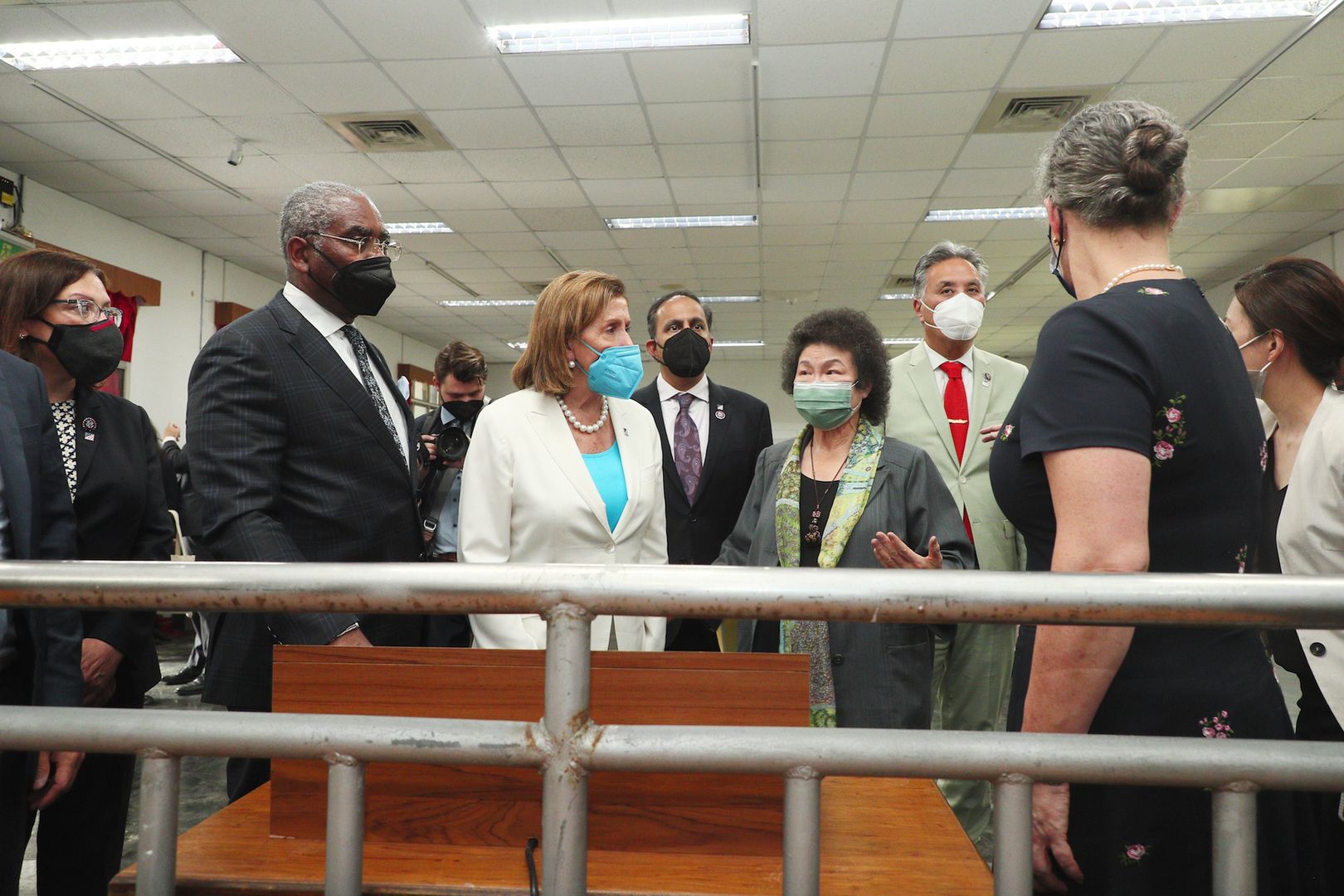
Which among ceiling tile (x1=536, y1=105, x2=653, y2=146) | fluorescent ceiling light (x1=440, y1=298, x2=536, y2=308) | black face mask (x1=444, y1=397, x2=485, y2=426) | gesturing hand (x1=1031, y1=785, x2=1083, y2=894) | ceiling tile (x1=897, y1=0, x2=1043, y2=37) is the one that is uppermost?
ceiling tile (x1=897, y1=0, x2=1043, y2=37)

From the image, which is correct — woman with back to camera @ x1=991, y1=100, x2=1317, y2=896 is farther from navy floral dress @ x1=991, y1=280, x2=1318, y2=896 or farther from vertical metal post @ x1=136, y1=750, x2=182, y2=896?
vertical metal post @ x1=136, y1=750, x2=182, y2=896

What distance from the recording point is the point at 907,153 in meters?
5.93

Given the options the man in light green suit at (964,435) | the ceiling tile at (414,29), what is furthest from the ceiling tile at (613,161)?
the man in light green suit at (964,435)

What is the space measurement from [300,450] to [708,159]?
5.08 meters

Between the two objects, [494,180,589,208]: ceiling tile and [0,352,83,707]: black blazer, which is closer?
[0,352,83,707]: black blazer

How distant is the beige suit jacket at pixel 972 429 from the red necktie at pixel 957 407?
2 centimetres

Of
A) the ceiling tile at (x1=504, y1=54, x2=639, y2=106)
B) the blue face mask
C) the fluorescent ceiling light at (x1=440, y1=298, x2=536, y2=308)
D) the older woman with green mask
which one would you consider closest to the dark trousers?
the blue face mask

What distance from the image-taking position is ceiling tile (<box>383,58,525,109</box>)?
15.5 feet

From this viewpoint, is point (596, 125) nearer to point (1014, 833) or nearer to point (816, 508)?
point (816, 508)

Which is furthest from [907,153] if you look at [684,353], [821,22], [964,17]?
[684,353]

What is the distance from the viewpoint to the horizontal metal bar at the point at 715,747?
2.01 ft

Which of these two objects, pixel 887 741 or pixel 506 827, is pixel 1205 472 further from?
pixel 506 827

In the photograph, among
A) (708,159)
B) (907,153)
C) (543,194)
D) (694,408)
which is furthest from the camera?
(543,194)

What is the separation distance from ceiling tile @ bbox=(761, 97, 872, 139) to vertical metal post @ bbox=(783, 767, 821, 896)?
511 centimetres
